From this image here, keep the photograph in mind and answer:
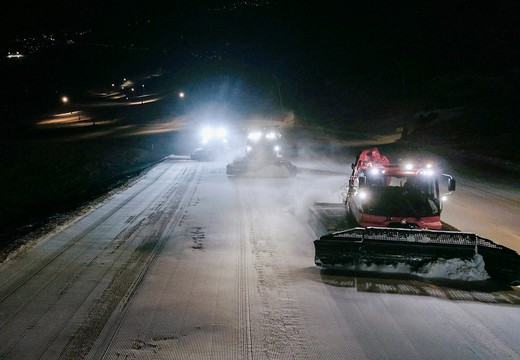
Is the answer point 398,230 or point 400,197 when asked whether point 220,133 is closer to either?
point 400,197

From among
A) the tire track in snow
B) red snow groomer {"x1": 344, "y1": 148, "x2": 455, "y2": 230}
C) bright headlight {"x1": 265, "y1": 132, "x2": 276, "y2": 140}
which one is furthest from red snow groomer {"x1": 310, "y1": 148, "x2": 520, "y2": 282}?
bright headlight {"x1": 265, "y1": 132, "x2": 276, "y2": 140}

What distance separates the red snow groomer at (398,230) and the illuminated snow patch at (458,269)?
73mm

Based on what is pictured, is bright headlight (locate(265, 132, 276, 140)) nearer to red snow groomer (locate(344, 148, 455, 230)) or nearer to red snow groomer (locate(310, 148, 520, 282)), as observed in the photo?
red snow groomer (locate(310, 148, 520, 282))

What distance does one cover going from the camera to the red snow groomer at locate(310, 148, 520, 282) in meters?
7.78

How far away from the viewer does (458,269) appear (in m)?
7.76

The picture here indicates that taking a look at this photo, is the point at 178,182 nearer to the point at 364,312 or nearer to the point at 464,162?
the point at 364,312

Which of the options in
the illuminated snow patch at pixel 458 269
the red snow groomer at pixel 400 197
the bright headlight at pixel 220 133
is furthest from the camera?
the bright headlight at pixel 220 133

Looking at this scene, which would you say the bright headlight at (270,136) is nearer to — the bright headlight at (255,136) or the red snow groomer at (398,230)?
the bright headlight at (255,136)

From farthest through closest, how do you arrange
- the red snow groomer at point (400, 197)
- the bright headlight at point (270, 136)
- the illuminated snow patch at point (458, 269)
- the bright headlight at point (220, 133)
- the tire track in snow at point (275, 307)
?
1. the bright headlight at point (220, 133)
2. the bright headlight at point (270, 136)
3. the red snow groomer at point (400, 197)
4. the illuminated snow patch at point (458, 269)
5. the tire track in snow at point (275, 307)

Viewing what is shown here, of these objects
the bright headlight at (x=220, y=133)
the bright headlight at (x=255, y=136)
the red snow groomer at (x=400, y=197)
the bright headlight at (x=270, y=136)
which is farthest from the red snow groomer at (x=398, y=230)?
the bright headlight at (x=220, y=133)

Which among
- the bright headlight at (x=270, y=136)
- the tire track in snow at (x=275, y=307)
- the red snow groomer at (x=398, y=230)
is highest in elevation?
the bright headlight at (x=270, y=136)

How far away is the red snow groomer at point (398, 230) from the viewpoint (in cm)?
778

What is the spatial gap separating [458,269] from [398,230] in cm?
117

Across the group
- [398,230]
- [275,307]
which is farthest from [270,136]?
[275,307]
